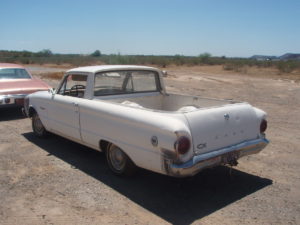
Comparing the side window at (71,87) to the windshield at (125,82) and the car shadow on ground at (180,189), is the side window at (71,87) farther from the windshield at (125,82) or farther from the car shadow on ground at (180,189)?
the car shadow on ground at (180,189)

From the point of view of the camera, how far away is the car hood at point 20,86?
8922 millimetres

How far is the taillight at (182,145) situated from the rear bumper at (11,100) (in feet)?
20.3

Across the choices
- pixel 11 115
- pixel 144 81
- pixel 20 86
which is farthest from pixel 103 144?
pixel 11 115

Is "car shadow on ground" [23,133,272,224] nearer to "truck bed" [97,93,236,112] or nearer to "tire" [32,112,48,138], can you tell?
"truck bed" [97,93,236,112]

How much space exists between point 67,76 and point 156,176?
2.48 metres

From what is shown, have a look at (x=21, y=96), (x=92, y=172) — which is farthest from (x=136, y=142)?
(x=21, y=96)

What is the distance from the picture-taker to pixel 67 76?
621 cm

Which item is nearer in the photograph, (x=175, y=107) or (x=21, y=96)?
(x=175, y=107)

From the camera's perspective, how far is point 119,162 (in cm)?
497

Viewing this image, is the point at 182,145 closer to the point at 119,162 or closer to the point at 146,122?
the point at 146,122

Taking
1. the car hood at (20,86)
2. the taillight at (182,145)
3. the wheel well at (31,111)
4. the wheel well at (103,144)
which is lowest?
the wheel well at (103,144)

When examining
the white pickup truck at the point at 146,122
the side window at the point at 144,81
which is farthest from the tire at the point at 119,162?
the side window at the point at 144,81

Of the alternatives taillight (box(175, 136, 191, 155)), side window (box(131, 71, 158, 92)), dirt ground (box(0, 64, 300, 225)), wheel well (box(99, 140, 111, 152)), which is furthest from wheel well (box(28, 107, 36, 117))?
taillight (box(175, 136, 191, 155))

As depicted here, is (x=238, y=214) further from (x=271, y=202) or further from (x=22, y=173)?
(x=22, y=173)
